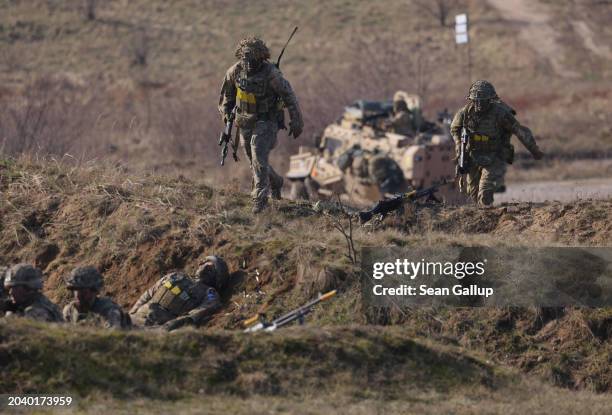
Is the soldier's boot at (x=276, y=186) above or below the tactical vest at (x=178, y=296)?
above

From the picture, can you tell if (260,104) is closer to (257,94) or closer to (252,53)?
(257,94)

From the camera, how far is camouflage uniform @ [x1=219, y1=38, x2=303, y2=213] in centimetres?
1484

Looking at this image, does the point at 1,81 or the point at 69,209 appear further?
the point at 1,81

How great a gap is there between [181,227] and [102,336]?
4242mm

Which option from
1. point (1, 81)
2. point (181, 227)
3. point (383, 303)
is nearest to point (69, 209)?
point (181, 227)

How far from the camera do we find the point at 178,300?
12.9m

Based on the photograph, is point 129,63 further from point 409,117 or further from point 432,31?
point 409,117

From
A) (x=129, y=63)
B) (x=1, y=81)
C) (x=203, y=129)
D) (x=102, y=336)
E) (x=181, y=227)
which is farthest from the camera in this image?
(x=129, y=63)

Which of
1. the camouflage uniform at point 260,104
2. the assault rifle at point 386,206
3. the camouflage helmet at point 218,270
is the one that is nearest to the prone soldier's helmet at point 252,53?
the camouflage uniform at point 260,104

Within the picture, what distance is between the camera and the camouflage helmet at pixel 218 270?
13125 mm

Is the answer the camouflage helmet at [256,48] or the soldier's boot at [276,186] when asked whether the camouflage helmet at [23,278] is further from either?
the soldier's boot at [276,186]

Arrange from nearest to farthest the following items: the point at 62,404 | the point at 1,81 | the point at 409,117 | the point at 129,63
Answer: the point at 62,404
the point at 409,117
the point at 1,81
the point at 129,63

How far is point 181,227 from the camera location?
14.4 metres

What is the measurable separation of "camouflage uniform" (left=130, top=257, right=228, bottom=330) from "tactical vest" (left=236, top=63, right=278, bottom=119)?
8.26ft
